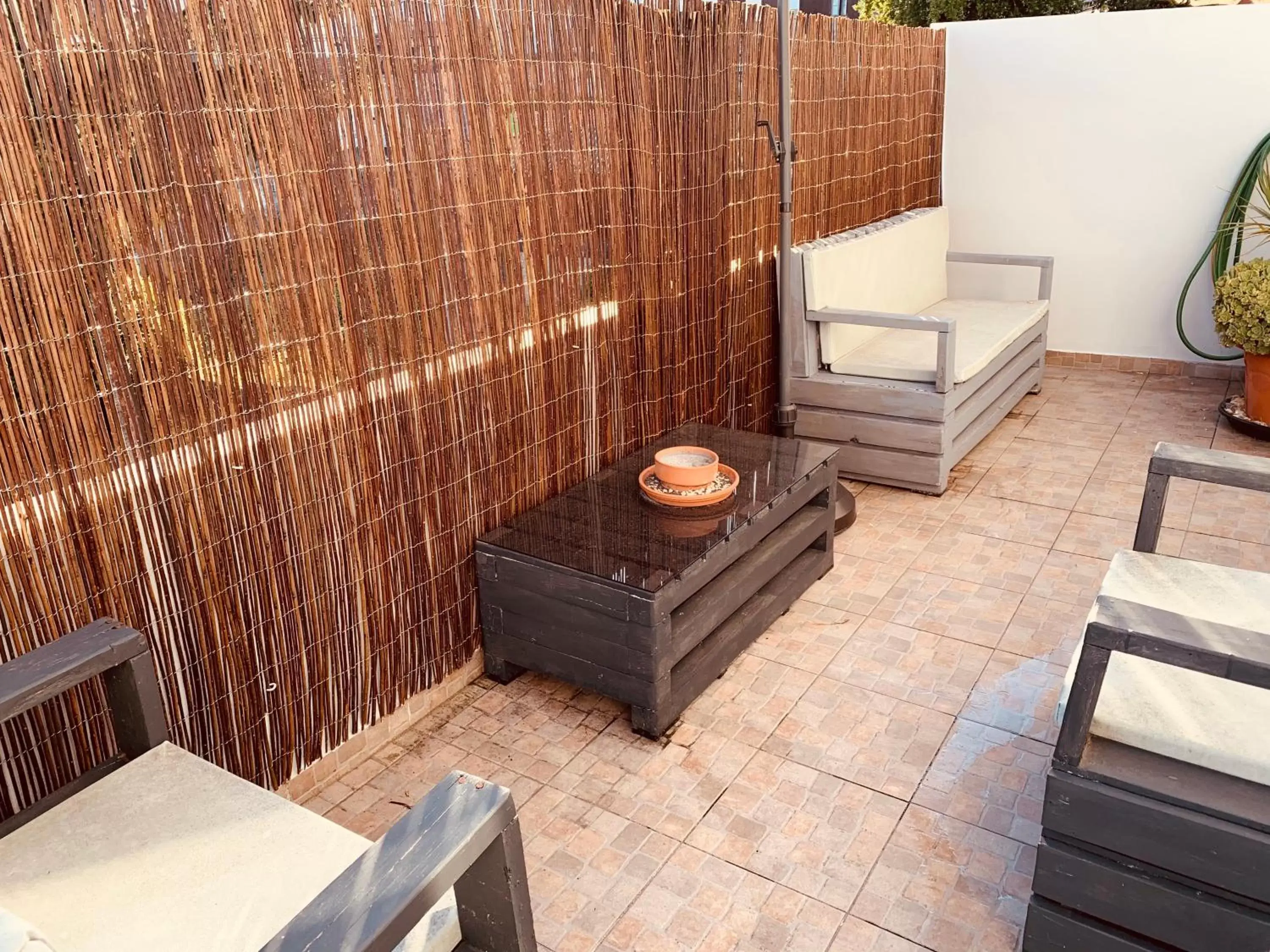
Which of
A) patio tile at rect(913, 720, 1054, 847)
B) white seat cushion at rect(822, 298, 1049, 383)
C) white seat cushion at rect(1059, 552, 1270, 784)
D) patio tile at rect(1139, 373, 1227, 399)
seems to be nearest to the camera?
white seat cushion at rect(1059, 552, 1270, 784)

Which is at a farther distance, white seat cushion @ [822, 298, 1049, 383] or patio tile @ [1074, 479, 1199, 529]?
white seat cushion @ [822, 298, 1049, 383]

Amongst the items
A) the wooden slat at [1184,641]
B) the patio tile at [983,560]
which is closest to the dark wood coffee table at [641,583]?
the patio tile at [983,560]

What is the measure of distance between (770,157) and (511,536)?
1.89 metres

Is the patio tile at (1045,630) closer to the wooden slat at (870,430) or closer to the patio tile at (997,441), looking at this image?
the wooden slat at (870,430)

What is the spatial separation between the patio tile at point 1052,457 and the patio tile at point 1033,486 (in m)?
0.04

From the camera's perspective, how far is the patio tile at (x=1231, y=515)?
326 centimetres

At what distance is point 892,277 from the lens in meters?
4.23

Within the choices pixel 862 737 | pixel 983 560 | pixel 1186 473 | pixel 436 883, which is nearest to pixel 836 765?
pixel 862 737

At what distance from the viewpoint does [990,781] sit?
2.15m

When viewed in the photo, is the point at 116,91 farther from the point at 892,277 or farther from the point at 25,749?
the point at 892,277

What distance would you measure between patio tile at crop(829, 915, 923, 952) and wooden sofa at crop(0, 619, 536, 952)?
2.29 ft

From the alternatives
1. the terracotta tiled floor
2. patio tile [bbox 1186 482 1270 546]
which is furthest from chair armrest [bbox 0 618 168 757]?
patio tile [bbox 1186 482 1270 546]

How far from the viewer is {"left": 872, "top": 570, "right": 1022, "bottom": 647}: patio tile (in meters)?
2.75

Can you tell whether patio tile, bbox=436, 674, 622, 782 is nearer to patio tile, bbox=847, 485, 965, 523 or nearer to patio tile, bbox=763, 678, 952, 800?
patio tile, bbox=763, 678, 952, 800
